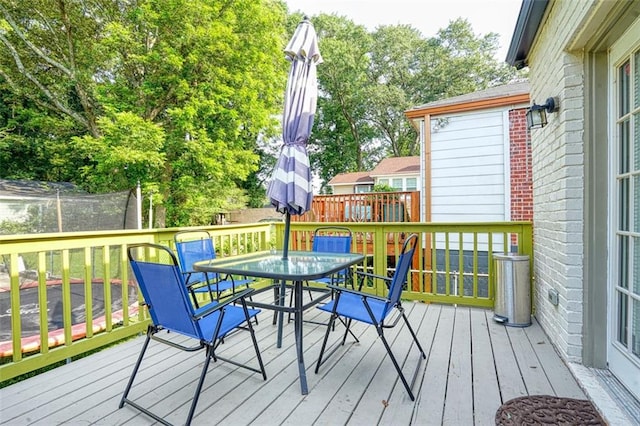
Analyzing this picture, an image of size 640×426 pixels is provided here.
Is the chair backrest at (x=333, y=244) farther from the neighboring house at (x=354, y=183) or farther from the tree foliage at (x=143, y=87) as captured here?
the neighboring house at (x=354, y=183)

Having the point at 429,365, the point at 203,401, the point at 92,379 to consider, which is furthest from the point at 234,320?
the point at 429,365

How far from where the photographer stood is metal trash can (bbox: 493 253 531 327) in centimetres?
319

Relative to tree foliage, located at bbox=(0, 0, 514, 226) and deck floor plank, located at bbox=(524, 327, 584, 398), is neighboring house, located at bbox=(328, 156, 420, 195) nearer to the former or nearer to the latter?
tree foliage, located at bbox=(0, 0, 514, 226)

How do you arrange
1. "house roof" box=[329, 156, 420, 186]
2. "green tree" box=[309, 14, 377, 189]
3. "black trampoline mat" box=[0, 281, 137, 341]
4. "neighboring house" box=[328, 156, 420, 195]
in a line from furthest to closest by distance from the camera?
"green tree" box=[309, 14, 377, 189]
"house roof" box=[329, 156, 420, 186]
"neighboring house" box=[328, 156, 420, 195]
"black trampoline mat" box=[0, 281, 137, 341]

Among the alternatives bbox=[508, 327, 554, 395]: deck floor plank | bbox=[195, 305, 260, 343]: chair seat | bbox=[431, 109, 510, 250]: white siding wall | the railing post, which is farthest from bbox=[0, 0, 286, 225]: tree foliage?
bbox=[508, 327, 554, 395]: deck floor plank

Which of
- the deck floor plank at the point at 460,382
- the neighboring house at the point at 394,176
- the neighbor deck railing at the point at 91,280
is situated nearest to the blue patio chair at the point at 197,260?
the neighbor deck railing at the point at 91,280

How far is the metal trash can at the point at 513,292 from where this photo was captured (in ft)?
10.5

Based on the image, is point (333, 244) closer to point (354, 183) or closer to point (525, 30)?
point (525, 30)

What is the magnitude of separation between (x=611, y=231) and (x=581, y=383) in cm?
97

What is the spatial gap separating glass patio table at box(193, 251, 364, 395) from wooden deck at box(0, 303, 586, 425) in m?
0.25

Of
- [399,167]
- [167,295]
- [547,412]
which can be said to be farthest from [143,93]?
[547,412]

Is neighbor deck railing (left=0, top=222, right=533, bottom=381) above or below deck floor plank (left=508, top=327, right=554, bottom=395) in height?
above

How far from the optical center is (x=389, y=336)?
2973 mm

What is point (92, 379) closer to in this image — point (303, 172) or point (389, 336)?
point (303, 172)
